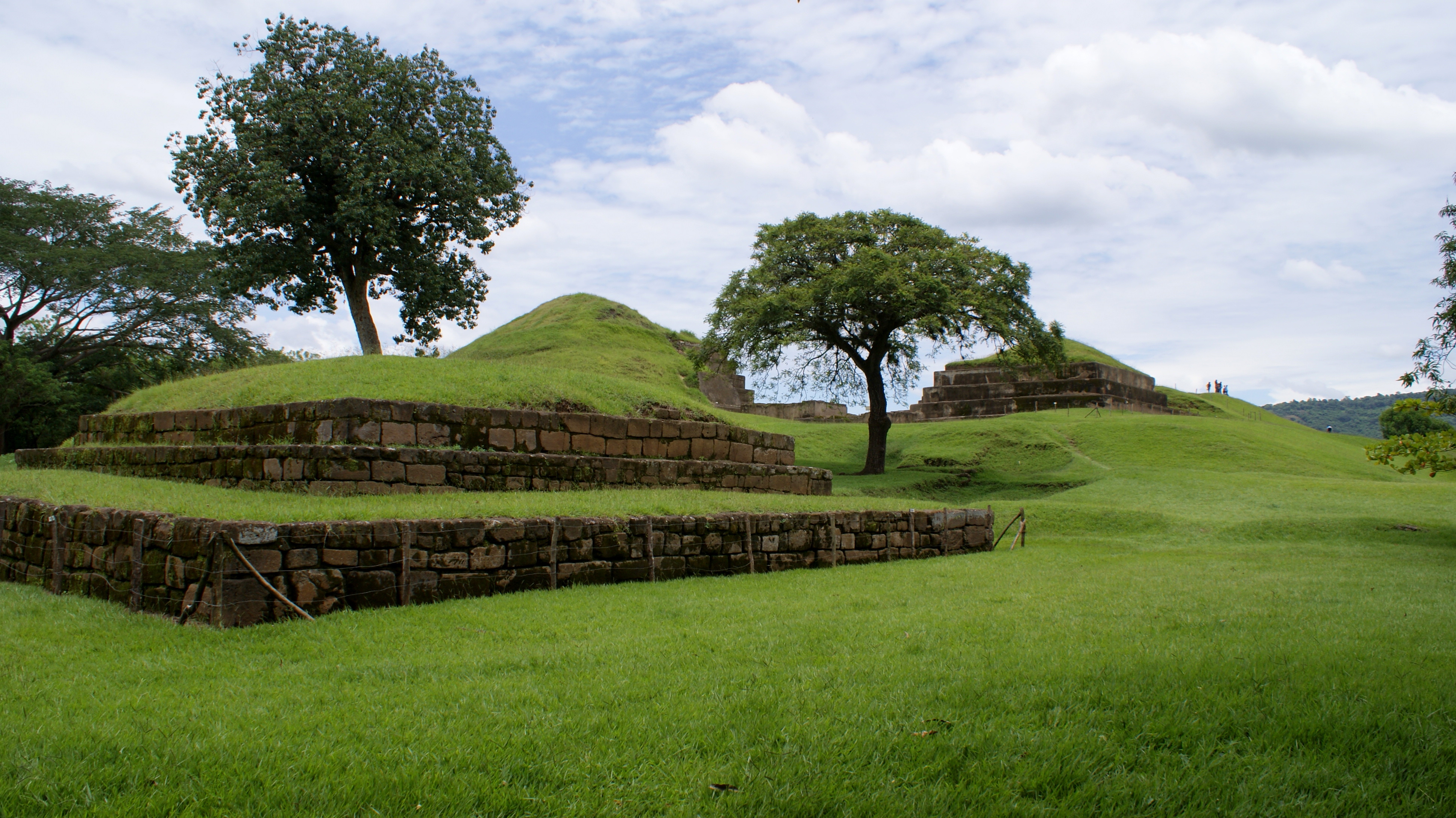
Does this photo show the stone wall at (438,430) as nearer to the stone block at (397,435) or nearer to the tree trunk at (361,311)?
the stone block at (397,435)

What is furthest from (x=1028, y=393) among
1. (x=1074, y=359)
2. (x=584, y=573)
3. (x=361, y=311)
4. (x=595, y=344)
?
(x=584, y=573)

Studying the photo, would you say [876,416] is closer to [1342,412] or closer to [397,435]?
[397,435]

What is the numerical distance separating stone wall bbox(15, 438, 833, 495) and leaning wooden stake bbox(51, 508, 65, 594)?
7.64ft

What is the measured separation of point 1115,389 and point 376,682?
34.4m

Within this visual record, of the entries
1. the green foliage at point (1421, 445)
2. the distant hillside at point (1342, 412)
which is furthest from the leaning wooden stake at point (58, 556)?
the distant hillside at point (1342, 412)

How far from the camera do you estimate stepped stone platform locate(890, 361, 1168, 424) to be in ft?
109

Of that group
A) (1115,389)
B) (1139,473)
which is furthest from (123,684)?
(1115,389)

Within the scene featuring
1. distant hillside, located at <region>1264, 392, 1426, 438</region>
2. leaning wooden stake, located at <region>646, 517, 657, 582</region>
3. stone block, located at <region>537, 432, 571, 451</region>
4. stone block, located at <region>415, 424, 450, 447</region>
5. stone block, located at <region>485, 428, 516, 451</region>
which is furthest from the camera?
distant hillside, located at <region>1264, 392, 1426, 438</region>

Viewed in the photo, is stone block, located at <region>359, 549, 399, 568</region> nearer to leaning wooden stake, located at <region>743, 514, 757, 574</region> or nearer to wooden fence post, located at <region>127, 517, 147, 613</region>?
wooden fence post, located at <region>127, 517, 147, 613</region>

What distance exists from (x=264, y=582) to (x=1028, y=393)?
32470 mm

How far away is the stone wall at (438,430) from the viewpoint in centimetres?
1014

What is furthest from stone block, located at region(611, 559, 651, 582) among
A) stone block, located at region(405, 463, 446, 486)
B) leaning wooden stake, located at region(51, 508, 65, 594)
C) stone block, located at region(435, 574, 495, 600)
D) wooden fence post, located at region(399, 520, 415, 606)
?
leaning wooden stake, located at region(51, 508, 65, 594)

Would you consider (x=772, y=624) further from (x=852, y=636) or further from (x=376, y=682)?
(x=376, y=682)

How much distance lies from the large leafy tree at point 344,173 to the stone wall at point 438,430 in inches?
225
